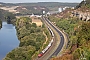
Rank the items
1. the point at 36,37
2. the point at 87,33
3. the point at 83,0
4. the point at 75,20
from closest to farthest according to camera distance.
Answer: the point at 87,33 → the point at 36,37 → the point at 75,20 → the point at 83,0

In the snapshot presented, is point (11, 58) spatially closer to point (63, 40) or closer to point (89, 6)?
point (63, 40)

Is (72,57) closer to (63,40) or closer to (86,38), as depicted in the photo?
(86,38)

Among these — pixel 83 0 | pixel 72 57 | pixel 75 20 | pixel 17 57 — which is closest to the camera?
pixel 72 57

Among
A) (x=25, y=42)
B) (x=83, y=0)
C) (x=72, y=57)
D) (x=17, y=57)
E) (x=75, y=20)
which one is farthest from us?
(x=83, y=0)

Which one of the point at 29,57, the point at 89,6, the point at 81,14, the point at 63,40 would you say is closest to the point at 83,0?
the point at 89,6

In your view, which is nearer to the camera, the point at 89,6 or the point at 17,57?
the point at 17,57

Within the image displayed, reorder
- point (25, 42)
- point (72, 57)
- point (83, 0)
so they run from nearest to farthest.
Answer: point (72, 57) < point (25, 42) < point (83, 0)

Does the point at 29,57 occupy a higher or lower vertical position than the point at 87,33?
lower

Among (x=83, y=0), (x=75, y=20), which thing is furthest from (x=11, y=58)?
(x=83, y=0)

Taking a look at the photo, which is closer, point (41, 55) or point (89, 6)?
point (41, 55)
